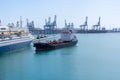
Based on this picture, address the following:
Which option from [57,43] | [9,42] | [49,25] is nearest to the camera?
[9,42]

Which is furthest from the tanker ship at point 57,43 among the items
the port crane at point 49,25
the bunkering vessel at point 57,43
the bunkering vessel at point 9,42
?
the port crane at point 49,25

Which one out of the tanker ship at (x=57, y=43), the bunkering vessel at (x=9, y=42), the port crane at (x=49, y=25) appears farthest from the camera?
the port crane at (x=49, y=25)

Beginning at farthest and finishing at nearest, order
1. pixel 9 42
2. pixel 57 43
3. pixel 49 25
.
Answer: pixel 49 25
pixel 57 43
pixel 9 42

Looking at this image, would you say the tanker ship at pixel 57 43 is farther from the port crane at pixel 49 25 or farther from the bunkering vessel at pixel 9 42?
the port crane at pixel 49 25

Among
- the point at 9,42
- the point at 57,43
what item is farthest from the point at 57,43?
the point at 9,42

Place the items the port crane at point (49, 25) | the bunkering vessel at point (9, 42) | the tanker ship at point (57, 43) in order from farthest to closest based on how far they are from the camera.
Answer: the port crane at point (49, 25), the tanker ship at point (57, 43), the bunkering vessel at point (9, 42)

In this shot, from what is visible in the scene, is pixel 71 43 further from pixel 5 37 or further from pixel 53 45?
pixel 5 37

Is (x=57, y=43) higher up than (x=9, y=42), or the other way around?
(x=9, y=42)

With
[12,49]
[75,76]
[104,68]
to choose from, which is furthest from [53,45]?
[75,76]

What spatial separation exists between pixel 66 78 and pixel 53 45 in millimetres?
13352

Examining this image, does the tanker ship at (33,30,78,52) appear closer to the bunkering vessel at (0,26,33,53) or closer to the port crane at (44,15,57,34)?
the bunkering vessel at (0,26,33,53)

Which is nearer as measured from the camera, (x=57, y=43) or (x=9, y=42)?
(x=9, y=42)

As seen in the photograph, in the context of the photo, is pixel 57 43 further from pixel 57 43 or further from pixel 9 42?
pixel 9 42

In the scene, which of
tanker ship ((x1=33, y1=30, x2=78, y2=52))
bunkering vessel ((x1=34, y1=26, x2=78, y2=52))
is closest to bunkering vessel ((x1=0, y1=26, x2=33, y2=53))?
tanker ship ((x1=33, y1=30, x2=78, y2=52))
